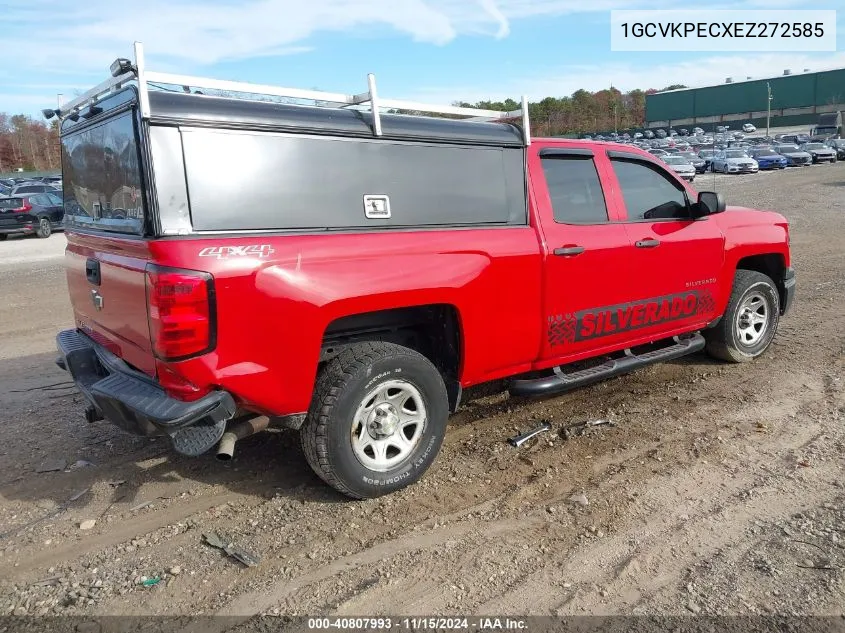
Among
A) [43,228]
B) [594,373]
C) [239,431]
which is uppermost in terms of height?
[43,228]

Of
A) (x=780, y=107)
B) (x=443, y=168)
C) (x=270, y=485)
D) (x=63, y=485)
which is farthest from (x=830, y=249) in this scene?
(x=780, y=107)

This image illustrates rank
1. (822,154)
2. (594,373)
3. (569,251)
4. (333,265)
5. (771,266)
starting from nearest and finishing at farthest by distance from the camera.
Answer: (333,265), (569,251), (594,373), (771,266), (822,154)

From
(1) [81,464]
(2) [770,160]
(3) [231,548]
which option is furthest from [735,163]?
(3) [231,548]

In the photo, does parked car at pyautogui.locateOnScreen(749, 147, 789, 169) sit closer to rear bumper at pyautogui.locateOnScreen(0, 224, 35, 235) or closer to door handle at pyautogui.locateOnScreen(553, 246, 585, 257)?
rear bumper at pyautogui.locateOnScreen(0, 224, 35, 235)

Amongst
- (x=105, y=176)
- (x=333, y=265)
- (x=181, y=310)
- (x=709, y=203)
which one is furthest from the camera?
(x=709, y=203)

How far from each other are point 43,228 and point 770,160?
118 ft

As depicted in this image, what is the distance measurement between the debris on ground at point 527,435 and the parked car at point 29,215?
1842 cm

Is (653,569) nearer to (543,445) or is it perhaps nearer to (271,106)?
(543,445)

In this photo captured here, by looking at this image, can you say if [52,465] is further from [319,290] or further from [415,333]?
[415,333]

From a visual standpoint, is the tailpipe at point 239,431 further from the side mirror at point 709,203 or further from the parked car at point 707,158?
the parked car at point 707,158

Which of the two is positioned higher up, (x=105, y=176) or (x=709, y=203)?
(x=105, y=176)

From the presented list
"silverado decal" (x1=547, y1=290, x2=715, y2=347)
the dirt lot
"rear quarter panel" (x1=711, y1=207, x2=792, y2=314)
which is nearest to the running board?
"silverado decal" (x1=547, y1=290, x2=715, y2=347)

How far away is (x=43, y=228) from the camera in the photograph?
63.6 feet

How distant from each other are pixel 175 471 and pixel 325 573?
1537mm
